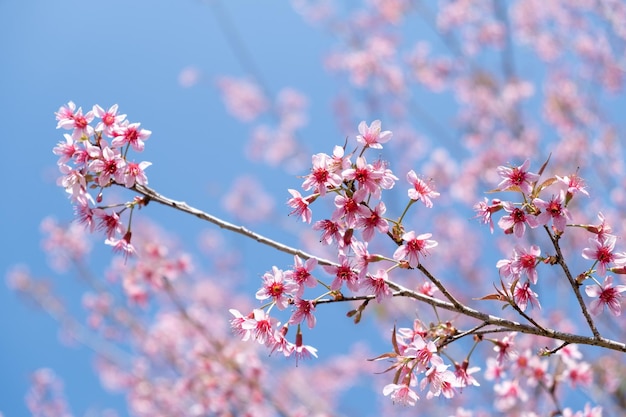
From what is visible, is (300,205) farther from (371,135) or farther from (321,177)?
(371,135)

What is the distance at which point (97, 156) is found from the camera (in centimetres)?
242

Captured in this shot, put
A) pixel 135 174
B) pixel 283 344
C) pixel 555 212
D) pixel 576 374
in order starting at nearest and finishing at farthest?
pixel 555 212 < pixel 283 344 < pixel 135 174 < pixel 576 374

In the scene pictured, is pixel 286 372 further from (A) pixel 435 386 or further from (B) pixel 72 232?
(A) pixel 435 386

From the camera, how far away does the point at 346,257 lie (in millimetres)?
2229

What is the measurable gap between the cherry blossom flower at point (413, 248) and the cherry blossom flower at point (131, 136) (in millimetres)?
1279

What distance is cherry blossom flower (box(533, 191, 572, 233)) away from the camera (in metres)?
2.10

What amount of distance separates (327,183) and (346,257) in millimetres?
318

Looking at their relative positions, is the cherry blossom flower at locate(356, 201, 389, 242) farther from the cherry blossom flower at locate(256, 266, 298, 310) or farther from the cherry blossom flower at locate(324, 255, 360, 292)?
the cherry blossom flower at locate(256, 266, 298, 310)

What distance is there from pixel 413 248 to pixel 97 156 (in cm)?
145

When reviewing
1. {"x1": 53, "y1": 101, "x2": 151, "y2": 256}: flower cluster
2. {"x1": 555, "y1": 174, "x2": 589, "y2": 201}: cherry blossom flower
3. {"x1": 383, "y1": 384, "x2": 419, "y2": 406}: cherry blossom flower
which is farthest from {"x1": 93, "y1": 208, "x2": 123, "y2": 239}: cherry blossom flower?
{"x1": 555, "y1": 174, "x2": 589, "y2": 201}: cherry blossom flower

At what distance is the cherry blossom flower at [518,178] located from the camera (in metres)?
2.21

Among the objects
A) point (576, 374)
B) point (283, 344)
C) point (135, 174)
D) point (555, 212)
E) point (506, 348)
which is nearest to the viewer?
point (555, 212)

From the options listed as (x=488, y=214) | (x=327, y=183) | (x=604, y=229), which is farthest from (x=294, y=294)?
(x=604, y=229)

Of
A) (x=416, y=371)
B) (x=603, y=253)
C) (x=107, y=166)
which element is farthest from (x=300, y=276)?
(x=603, y=253)
